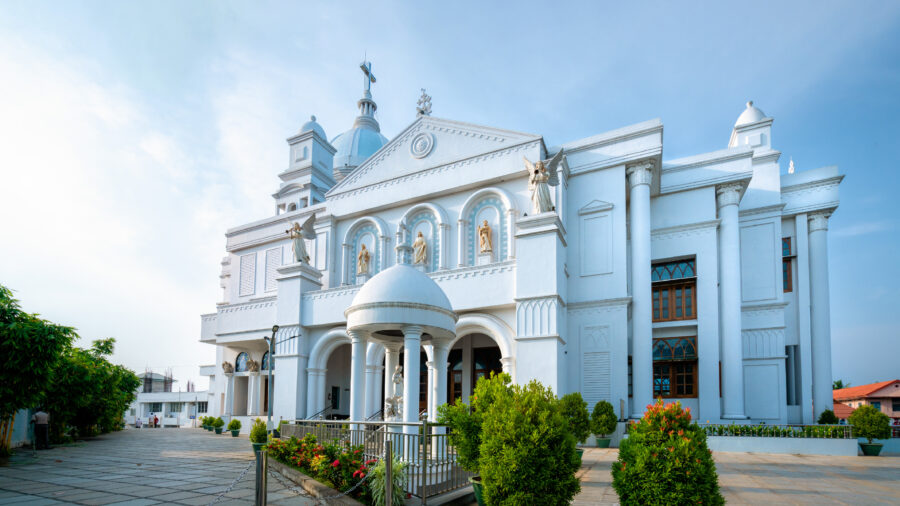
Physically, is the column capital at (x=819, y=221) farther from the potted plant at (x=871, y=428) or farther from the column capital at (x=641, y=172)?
the potted plant at (x=871, y=428)

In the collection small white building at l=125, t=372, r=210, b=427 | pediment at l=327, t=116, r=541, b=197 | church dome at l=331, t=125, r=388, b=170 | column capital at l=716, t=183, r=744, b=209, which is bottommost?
small white building at l=125, t=372, r=210, b=427

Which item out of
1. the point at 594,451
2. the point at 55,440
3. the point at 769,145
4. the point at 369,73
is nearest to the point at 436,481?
the point at 594,451

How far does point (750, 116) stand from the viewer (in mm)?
25484

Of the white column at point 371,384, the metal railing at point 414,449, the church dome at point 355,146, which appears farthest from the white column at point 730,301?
the church dome at point 355,146

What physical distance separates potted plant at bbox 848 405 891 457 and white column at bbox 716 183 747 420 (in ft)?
10.9

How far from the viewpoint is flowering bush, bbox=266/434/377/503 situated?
28.4 feet

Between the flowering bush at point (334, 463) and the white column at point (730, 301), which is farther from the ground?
the white column at point (730, 301)

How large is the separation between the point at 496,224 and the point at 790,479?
40.1ft

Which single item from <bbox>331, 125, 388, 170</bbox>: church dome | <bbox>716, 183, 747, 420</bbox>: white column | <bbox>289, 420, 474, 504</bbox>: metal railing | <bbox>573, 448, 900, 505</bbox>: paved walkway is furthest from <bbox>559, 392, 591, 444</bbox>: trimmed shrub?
<bbox>331, 125, 388, 170</bbox>: church dome

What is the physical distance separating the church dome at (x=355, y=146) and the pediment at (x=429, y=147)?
1557cm

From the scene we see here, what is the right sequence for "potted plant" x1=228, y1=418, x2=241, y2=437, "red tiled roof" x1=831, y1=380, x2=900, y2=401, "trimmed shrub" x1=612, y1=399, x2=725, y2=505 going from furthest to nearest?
"red tiled roof" x1=831, y1=380, x2=900, y2=401, "potted plant" x1=228, y1=418, x2=241, y2=437, "trimmed shrub" x1=612, y1=399, x2=725, y2=505

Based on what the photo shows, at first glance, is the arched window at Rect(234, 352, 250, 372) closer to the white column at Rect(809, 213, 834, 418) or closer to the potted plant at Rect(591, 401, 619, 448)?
the potted plant at Rect(591, 401, 619, 448)

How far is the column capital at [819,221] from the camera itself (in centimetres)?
2300

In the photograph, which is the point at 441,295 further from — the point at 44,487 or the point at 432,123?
the point at 432,123
